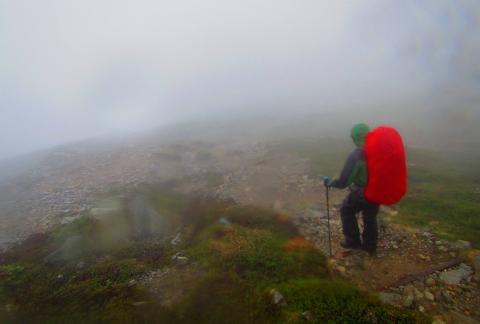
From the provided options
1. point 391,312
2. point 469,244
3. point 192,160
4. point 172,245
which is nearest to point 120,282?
point 172,245

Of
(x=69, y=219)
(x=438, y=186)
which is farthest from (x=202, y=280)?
(x=438, y=186)

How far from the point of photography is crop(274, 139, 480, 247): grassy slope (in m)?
8.85

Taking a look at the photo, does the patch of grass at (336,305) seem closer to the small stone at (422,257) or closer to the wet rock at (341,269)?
the wet rock at (341,269)

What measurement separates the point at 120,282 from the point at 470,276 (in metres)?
8.90

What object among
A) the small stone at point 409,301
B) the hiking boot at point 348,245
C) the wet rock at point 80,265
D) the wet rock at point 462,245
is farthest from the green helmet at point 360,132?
the wet rock at point 80,265

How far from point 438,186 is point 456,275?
7.07m

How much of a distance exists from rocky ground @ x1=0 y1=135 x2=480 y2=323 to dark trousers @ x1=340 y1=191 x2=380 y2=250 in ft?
1.38

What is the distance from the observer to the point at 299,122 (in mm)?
34969

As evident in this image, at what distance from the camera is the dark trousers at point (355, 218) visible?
712 cm

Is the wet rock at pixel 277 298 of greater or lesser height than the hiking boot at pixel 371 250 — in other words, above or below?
above

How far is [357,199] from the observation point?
280 inches

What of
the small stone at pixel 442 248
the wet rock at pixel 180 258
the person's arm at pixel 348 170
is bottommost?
the small stone at pixel 442 248

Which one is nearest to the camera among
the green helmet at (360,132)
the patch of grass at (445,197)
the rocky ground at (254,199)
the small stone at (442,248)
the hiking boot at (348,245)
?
the rocky ground at (254,199)

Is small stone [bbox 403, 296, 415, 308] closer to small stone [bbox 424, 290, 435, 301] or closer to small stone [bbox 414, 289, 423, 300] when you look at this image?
small stone [bbox 414, 289, 423, 300]
